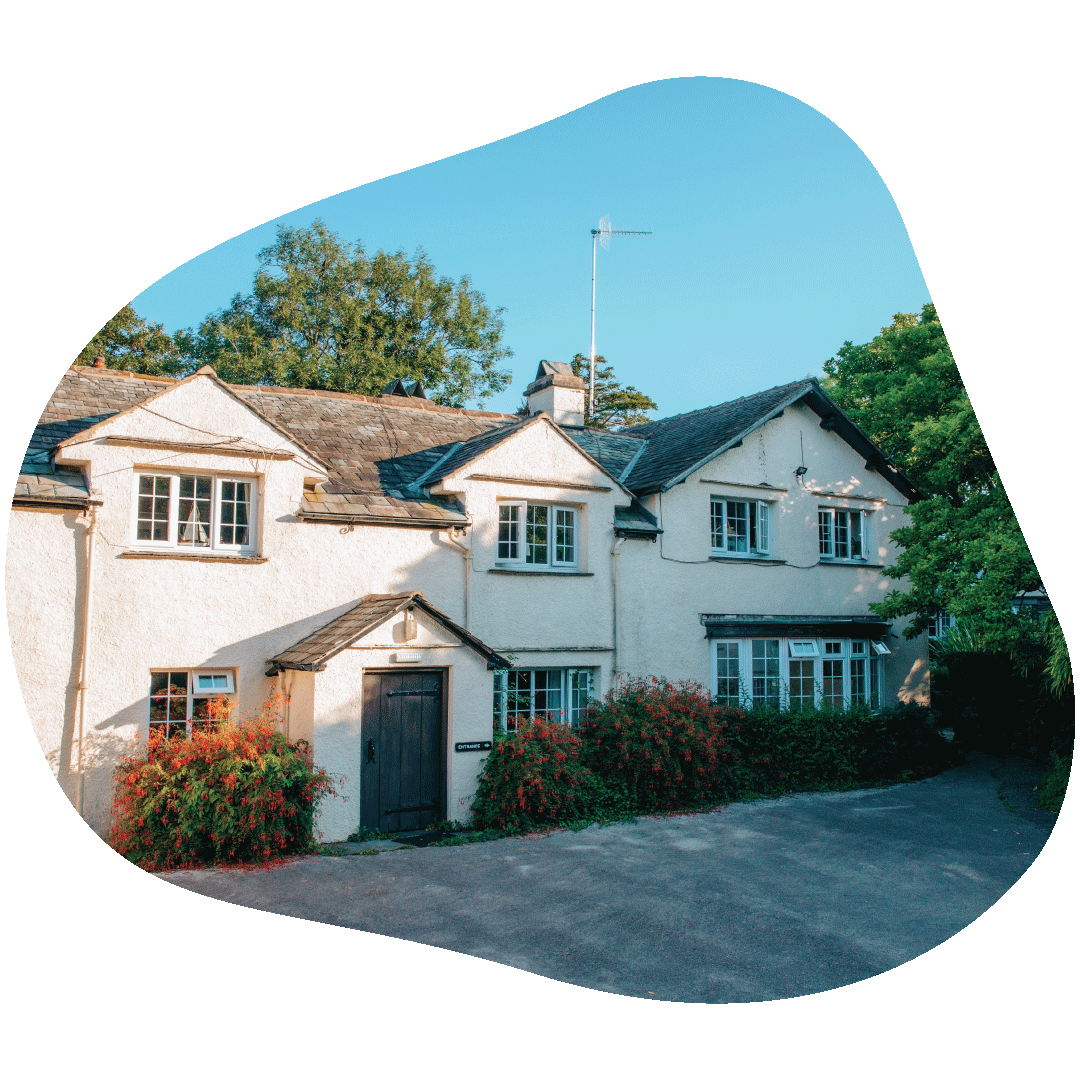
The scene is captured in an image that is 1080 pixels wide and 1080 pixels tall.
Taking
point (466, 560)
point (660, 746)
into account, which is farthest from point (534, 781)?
point (466, 560)

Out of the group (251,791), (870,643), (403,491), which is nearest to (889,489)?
(870,643)

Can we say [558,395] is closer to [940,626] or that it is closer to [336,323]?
[336,323]

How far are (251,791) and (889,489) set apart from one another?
9340 millimetres

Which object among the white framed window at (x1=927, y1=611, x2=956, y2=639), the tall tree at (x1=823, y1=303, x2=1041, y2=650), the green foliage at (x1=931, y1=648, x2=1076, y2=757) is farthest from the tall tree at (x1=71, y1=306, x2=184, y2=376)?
the white framed window at (x1=927, y1=611, x2=956, y2=639)

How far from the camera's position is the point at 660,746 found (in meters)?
8.21

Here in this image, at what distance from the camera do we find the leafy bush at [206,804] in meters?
6.54

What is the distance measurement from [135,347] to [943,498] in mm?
9952

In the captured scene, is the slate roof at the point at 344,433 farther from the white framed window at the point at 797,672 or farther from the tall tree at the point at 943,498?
the tall tree at the point at 943,498

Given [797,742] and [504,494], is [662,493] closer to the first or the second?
[504,494]

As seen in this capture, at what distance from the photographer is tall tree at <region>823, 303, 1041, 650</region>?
7387 millimetres

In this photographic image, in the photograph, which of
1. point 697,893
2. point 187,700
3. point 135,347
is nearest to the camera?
point 697,893

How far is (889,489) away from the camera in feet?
37.4

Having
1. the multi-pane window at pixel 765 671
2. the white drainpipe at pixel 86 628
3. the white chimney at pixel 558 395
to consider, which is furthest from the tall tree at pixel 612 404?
the white drainpipe at pixel 86 628

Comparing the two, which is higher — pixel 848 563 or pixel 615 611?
pixel 848 563
